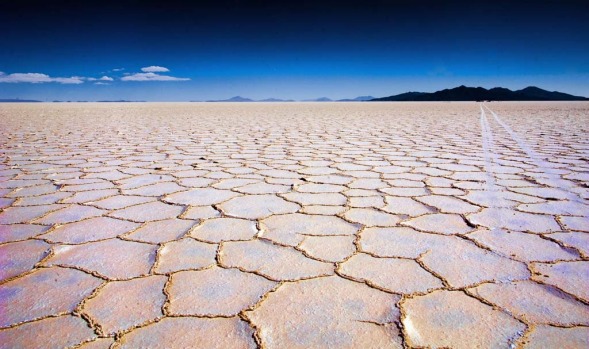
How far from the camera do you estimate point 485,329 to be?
864 millimetres

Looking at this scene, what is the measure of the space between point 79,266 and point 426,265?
3.45 feet

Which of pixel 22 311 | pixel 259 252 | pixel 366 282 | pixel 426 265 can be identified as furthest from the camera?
pixel 259 252

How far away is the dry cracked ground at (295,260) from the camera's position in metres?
0.87

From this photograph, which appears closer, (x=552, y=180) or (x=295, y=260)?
(x=295, y=260)

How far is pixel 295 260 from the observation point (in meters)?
1.22

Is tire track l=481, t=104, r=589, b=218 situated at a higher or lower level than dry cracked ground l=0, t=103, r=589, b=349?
lower

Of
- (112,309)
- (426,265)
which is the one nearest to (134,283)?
(112,309)

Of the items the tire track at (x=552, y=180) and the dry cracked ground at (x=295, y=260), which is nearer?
the dry cracked ground at (x=295, y=260)

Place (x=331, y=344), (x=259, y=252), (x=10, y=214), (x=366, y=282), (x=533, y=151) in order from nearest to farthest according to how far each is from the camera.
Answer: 1. (x=331, y=344)
2. (x=366, y=282)
3. (x=259, y=252)
4. (x=10, y=214)
5. (x=533, y=151)

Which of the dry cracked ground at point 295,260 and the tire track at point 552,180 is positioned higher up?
the dry cracked ground at point 295,260

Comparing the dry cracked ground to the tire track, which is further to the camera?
the tire track

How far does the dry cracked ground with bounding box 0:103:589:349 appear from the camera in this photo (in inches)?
34.1

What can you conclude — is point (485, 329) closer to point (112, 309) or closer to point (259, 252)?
point (259, 252)

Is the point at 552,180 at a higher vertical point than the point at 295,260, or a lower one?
lower
